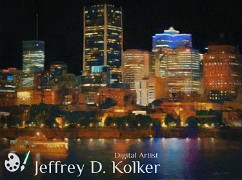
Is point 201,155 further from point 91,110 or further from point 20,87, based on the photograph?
point 20,87

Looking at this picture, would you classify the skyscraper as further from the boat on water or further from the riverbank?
the boat on water

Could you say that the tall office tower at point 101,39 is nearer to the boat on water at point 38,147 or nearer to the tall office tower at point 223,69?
the tall office tower at point 223,69

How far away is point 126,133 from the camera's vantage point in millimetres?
23938

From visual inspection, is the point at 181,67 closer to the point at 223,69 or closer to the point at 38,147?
the point at 223,69

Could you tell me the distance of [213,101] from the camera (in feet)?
109

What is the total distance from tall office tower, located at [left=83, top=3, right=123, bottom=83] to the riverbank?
1310 centimetres

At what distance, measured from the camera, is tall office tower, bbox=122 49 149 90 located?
3819 centimetres

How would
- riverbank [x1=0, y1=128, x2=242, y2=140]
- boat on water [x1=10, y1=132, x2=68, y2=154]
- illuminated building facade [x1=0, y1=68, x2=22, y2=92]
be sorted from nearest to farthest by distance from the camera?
boat on water [x1=10, y1=132, x2=68, y2=154] < riverbank [x1=0, y1=128, x2=242, y2=140] < illuminated building facade [x1=0, y1=68, x2=22, y2=92]

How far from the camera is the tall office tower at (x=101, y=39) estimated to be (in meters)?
37.9

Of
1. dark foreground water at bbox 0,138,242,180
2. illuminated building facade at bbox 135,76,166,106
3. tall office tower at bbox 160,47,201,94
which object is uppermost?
tall office tower at bbox 160,47,201,94

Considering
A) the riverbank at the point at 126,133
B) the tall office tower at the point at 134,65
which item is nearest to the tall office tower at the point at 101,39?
the tall office tower at the point at 134,65

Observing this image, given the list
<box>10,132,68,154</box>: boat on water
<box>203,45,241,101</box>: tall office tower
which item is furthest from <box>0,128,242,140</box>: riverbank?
<box>203,45,241,101</box>: tall office tower

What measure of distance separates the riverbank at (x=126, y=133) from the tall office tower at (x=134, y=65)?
13302 millimetres

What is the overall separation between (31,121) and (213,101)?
10.9m
